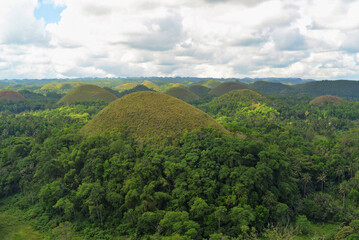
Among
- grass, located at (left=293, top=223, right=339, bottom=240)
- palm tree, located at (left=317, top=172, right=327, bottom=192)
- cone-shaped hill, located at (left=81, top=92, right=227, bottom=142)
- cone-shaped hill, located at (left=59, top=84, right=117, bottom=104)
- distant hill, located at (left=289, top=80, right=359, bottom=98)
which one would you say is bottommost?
grass, located at (left=293, top=223, right=339, bottom=240)

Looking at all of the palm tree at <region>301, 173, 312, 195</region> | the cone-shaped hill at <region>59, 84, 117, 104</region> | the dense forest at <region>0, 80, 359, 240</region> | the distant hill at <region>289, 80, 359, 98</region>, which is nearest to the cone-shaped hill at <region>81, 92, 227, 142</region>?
the dense forest at <region>0, 80, 359, 240</region>

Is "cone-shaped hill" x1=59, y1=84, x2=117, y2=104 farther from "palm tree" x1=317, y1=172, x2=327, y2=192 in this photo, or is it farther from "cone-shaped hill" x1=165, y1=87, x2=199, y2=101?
"palm tree" x1=317, y1=172, x2=327, y2=192

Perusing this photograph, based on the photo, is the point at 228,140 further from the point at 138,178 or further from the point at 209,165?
the point at 138,178

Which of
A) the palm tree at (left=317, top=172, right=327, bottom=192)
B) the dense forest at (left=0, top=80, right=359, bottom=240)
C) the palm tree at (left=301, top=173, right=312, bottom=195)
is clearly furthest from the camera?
the palm tree at (left=317, top=172, right=327, bottom=192)

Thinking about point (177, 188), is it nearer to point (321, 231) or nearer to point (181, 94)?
point (321, 231)

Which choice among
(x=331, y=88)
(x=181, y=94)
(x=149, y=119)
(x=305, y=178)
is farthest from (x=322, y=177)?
(x=331, y=88)

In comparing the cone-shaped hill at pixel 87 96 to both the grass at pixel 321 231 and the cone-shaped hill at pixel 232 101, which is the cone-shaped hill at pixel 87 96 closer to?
the cone-shaped hill at pixel 232 101
